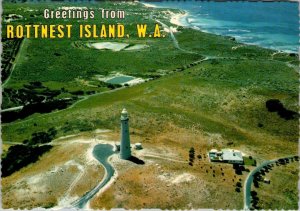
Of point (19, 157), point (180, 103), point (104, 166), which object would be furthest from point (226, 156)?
point (19, 157)

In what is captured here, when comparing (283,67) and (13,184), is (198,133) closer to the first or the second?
(13,184)

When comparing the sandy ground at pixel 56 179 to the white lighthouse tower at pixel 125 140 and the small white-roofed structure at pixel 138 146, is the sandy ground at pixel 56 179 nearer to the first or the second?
the white lighthouse tower at pixel 125 140

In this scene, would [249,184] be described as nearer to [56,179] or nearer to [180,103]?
[56,179]

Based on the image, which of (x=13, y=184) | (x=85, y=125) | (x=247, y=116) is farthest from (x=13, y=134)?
(x=247, y=116)

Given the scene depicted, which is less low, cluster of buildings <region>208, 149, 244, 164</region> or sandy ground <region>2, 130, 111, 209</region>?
cluster of buildings <region>208, 149, 244, 164</region>

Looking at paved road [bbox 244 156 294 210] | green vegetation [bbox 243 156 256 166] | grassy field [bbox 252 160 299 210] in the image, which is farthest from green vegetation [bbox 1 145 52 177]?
grassy field [bbox 252 160 299 210]

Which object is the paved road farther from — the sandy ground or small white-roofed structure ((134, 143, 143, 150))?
the sandy ground
